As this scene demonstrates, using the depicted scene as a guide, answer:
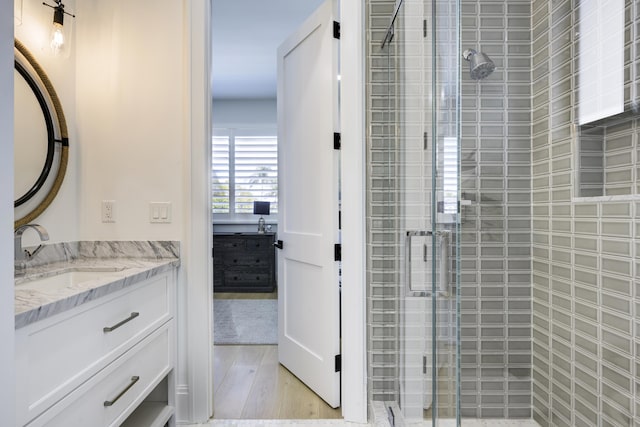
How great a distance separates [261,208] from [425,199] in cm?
403

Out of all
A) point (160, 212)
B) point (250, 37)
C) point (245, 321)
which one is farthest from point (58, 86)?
point (245, 321)

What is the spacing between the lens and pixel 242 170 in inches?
213

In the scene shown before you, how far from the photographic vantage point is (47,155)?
1.72 m

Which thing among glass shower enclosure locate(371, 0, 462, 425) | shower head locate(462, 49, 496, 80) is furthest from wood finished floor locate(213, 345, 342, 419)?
shower head locate(462, 49, 496, 80)

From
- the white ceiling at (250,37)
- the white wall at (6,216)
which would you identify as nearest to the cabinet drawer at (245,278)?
the white ceiling at (250,37)

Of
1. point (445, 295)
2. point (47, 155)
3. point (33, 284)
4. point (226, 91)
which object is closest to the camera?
point (445, 295)

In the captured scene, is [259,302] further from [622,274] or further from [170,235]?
[622,274]

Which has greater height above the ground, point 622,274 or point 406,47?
point 406,47

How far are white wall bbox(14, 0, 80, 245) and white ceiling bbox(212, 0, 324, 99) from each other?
1621mm

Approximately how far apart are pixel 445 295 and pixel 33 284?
4.97ft

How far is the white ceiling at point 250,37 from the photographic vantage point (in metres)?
3.17

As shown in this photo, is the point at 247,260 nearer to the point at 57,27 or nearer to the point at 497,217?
the point at 57,27

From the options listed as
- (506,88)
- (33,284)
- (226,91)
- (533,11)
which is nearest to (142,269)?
(33,284)

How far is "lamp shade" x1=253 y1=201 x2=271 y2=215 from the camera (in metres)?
5.14
